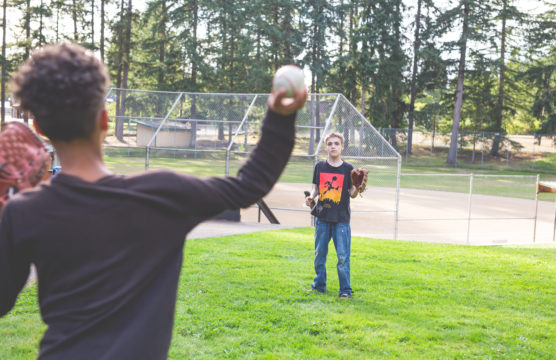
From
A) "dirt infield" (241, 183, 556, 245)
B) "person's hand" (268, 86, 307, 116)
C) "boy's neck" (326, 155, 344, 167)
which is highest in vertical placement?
"person's hand" (268, 86, 307, 116)

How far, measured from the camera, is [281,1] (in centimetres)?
4075

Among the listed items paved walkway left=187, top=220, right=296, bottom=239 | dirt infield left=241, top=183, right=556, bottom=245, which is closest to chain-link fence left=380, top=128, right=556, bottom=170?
dirt infield left=241, top=183, right=556, bottom=245

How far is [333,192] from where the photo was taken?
6.19m

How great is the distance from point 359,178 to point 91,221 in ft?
16.3

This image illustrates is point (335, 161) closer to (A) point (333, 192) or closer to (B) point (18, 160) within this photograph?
(A) point (333, 192)

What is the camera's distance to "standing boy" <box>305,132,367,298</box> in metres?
6.09

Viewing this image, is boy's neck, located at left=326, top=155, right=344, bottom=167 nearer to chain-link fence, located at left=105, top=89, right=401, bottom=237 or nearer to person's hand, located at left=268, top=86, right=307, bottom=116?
person's hand, located at left=268, top=86, right=307, bottom=116

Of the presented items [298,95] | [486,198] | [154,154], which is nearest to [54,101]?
[298,95]

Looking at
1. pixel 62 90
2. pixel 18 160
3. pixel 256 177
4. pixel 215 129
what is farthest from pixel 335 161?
pixel 215 129

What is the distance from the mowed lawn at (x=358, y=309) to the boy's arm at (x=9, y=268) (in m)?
3.05

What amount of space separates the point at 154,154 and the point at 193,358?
15706 millimetres

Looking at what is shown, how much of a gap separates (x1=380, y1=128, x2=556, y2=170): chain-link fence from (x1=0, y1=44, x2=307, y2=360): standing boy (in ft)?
117

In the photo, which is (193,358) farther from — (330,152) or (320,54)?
(320,54)

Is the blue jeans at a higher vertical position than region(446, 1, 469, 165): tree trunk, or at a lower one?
lower
